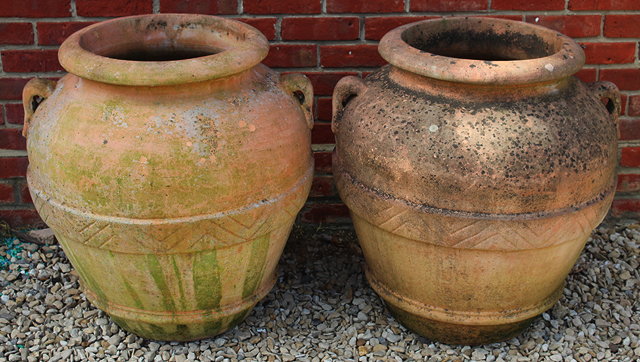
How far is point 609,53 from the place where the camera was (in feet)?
9.84

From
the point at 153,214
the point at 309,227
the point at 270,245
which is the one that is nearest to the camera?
the point at 153,214

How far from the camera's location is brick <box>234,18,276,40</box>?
112 inches

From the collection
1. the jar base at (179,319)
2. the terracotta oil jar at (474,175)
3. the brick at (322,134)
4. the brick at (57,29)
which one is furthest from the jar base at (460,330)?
the brick at (57,29)

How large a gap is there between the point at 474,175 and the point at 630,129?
135 centimetres

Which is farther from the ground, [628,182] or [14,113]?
[14,113]

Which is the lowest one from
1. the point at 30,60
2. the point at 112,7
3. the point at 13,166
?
the point at 13,166

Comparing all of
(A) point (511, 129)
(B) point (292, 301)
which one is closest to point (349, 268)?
(B) point (292, 301)

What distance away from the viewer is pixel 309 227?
3203mm

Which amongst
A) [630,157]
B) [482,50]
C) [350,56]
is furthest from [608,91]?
[350,56]

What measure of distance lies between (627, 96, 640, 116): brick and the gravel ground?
1.93 ft

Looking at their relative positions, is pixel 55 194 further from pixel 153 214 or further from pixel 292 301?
pixel 292 301

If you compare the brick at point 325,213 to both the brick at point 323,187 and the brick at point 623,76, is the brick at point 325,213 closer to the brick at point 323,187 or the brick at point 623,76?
the brick at point 323,187

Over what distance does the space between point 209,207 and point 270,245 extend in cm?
33

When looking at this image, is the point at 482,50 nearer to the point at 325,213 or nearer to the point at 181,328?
the point at 325,213
